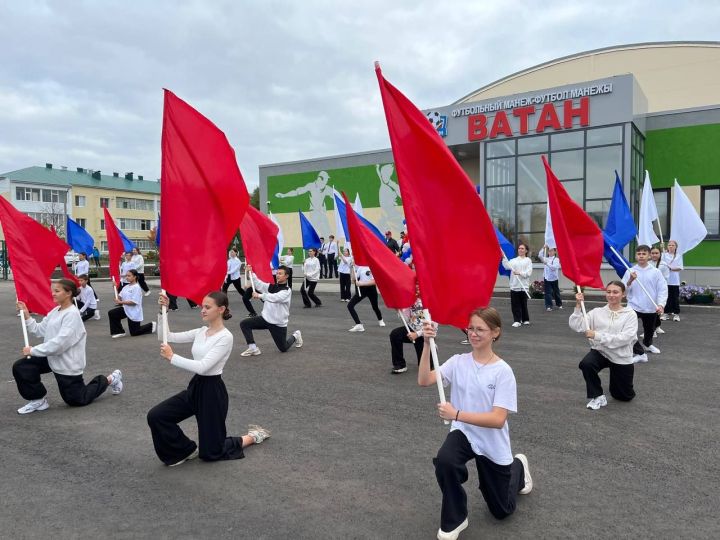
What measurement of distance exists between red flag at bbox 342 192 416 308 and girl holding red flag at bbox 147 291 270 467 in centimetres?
208

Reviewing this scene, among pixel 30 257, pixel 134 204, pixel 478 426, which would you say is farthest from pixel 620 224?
pixel 134 204

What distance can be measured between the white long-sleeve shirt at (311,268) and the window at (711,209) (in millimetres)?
14804

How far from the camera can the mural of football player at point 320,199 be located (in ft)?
101

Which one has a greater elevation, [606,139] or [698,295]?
[606,139]

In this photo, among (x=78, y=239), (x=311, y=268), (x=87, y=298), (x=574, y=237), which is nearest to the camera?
(x=574, y=237)

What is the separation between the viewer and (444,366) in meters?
3.79

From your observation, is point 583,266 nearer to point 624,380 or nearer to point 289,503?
point 624,380

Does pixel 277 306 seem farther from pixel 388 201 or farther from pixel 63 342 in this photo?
pixel 388 201

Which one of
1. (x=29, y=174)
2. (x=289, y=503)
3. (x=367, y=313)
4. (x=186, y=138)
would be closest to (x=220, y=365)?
(x=289, y=503)

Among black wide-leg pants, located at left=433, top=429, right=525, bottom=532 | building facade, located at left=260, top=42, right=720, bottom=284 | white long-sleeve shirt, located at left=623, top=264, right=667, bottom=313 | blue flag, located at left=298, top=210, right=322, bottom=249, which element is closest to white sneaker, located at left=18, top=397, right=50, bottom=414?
black wide-leg pants, located at left=433, top=429, right=525, bottom=532

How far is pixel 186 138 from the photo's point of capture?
5008 millimetres

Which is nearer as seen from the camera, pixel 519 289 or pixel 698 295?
pixel 519 289

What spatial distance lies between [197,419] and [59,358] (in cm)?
252

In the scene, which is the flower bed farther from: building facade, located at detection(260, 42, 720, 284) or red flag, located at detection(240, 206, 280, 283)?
red flag, located at detection(240, 206, 280, 283)
